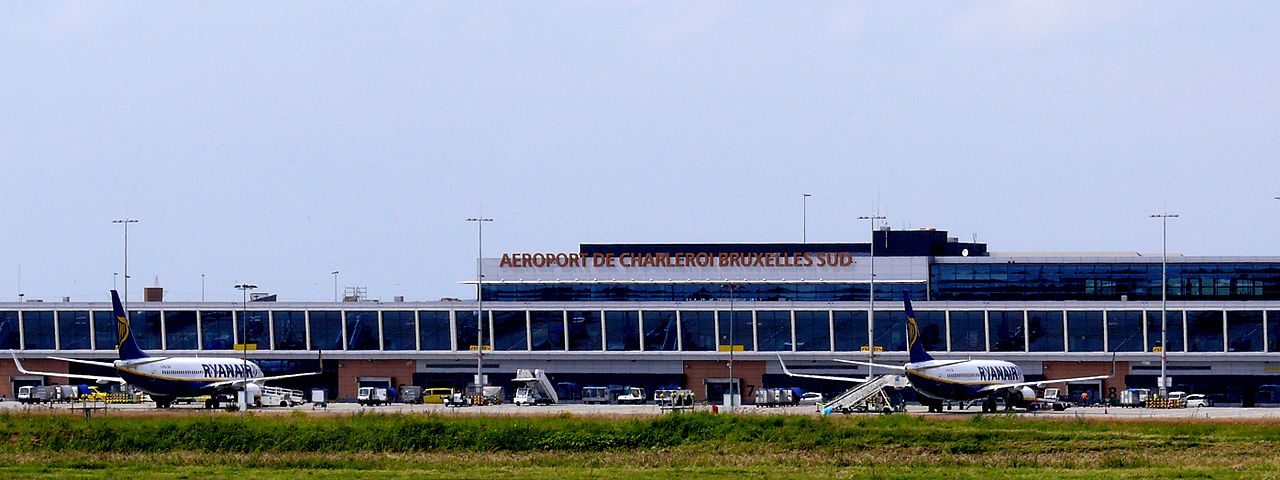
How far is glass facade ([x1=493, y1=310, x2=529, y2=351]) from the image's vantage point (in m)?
170

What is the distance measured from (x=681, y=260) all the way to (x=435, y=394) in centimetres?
2401

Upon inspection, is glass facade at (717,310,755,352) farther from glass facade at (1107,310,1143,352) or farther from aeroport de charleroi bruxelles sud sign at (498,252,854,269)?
glass facade at (1107,310,1143,352)

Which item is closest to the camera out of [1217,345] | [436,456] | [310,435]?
[436,456]

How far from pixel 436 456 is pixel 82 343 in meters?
88.7

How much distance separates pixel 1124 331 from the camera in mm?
160000

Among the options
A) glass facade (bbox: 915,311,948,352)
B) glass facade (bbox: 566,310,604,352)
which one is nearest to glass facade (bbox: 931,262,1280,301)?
glass facade (bbox: 915,311,948,352)

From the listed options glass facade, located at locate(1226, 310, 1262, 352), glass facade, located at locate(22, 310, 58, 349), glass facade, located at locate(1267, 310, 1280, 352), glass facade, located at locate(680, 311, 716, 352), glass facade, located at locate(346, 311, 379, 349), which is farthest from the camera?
glass facade, located at locate(22, 310, 58, 349)

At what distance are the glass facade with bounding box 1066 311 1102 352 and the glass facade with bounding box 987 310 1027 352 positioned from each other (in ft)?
12.2

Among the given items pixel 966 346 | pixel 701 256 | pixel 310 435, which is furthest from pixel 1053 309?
pixel 310 435

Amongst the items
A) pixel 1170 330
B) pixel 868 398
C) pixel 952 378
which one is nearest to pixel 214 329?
pixel 868 398

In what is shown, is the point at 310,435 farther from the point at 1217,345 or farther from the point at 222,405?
the point at 1217,345

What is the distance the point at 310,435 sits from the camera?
10494 centimetres

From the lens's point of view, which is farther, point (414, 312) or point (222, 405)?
point (414, 312)

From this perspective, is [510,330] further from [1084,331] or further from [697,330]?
[1084,331]
